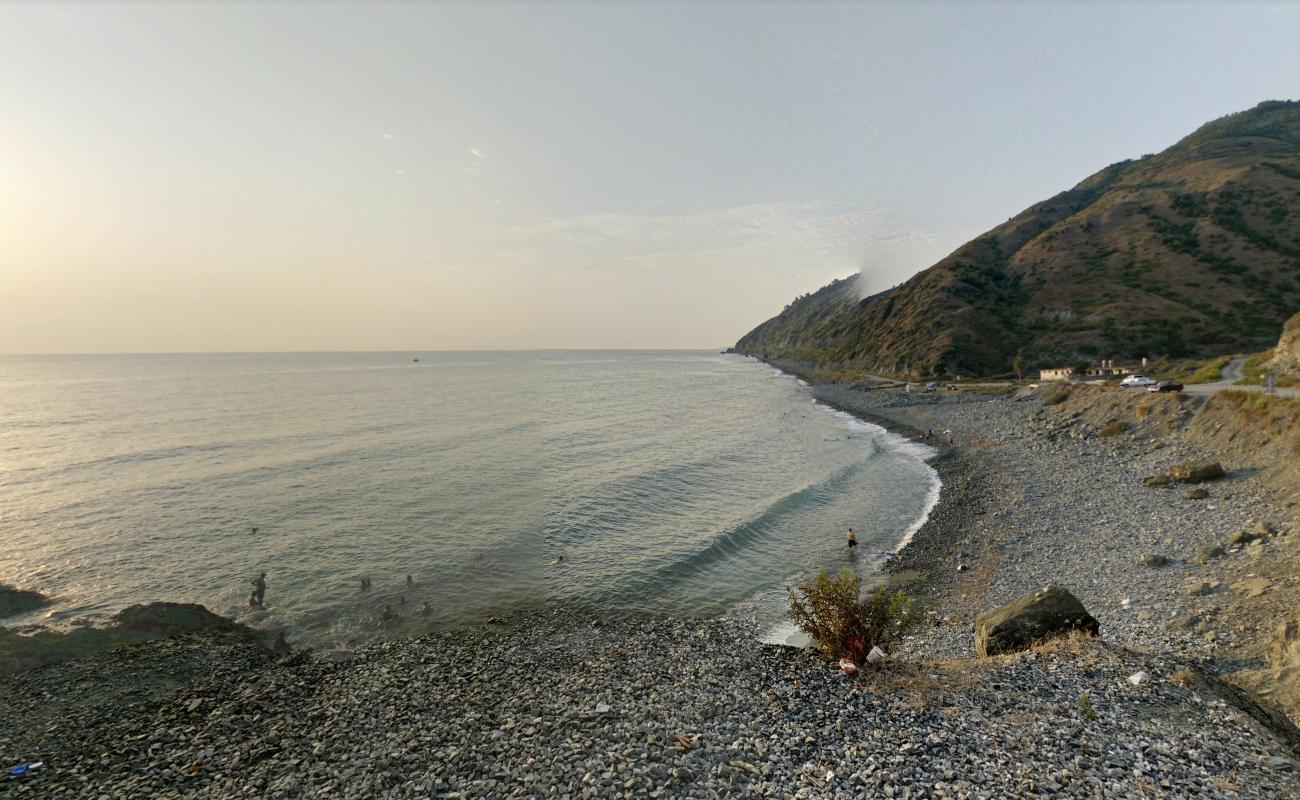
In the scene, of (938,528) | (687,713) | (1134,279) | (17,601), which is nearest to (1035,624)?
(687,713)

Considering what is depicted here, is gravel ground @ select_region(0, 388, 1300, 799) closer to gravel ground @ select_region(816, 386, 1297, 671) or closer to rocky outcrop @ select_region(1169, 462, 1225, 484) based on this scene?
gravel ground @ select_region(816, 386, 1297, 671)

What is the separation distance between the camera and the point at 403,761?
43.9ft

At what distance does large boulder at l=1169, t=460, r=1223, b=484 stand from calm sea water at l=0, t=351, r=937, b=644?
583 inches

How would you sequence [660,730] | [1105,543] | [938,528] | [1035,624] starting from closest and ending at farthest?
1. [660,730]
2. [1035,624]
3. [1105,543]
4. [938,528]

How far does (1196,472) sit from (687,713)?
3571 cm

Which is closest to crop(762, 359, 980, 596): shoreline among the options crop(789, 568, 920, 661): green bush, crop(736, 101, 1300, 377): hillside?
crop(789, 568, 920, 661): green bush

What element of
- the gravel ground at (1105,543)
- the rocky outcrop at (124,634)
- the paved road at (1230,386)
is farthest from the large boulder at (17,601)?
the paved road at (1230,386)

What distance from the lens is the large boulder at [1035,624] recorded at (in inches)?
641

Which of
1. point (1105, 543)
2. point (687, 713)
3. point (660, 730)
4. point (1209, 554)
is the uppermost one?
→ point (1209, 554)

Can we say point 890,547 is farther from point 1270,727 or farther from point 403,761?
point 403,761

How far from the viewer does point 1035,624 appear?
54.1 feet

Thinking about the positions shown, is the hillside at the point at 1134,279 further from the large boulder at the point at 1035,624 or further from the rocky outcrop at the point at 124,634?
the rocky outcrop at the point at 124,634

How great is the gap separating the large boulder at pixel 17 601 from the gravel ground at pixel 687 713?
8.70 meters

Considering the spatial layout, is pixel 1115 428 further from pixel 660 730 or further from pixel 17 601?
pixel 17 601
